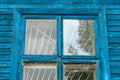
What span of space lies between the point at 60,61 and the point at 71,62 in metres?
0.19

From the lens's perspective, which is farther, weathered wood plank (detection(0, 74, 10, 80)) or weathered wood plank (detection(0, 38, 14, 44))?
weathered wood plank (detection(0, 38, 14, 44))

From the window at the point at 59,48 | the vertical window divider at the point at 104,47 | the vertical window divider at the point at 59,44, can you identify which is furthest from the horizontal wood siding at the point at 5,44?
the vertical window divider at the point at 104,47

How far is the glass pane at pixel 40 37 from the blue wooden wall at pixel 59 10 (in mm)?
263

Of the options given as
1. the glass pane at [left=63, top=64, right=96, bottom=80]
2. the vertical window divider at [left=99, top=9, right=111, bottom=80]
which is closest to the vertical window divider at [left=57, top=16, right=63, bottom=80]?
the glass pane at [left=63, top=64, right=96, bottom=80]

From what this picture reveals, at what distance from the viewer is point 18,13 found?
259 inches

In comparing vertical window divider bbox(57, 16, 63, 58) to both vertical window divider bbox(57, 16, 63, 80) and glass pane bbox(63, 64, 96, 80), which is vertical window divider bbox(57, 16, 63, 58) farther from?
glass pane bbox(63, 64, 96, 80)

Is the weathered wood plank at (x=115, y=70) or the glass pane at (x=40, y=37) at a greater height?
the glass pane at (x=40, y=37)

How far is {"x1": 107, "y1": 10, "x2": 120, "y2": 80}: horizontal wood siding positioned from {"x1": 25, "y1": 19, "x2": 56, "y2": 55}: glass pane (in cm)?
101

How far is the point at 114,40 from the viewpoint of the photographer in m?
6.41

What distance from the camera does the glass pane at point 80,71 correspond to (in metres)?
6.23

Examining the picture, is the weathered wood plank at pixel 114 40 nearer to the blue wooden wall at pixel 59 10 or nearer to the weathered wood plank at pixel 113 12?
the blue wooden wall at pixel 59 10

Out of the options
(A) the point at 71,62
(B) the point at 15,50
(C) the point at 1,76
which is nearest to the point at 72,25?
(A) the point at 71,62

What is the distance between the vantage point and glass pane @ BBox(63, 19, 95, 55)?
6.41 metres

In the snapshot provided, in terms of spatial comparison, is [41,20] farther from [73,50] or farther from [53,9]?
[73,50]
